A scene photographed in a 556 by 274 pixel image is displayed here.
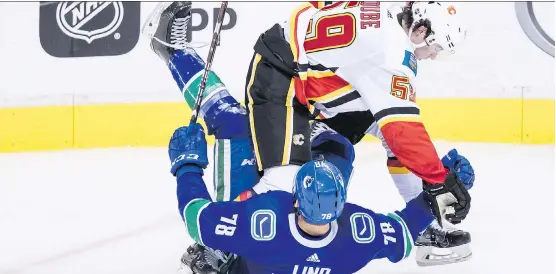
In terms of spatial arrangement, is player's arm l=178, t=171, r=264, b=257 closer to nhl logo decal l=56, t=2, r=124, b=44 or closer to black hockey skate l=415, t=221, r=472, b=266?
black hockey skate l=415, t=221, r=472, b=266

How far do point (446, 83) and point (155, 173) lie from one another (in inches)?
66.6

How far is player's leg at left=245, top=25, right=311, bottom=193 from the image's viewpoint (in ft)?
8.50

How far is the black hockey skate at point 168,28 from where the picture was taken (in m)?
3.07

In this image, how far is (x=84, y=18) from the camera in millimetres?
5055

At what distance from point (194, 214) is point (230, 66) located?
2.78 metres

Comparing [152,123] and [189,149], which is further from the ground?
[189,149]

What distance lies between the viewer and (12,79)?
5.04 metres

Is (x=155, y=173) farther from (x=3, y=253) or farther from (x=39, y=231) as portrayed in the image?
(x=3, y=253)

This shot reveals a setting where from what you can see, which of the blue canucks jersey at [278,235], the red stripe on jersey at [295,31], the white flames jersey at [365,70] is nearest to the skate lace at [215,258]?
the blue canucks jersey at [278,235]

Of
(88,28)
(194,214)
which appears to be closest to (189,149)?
(194,214)

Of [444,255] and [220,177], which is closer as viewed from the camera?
[220,177]

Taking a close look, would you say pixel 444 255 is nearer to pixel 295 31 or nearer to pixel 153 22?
pixel 295 31

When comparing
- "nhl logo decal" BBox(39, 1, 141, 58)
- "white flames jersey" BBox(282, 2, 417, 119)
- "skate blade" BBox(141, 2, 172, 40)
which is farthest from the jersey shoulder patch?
"nhl logo decal" BBox(39, 1, 141, 58)

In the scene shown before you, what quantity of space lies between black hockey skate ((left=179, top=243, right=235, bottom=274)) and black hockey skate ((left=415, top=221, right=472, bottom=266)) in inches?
27.9
